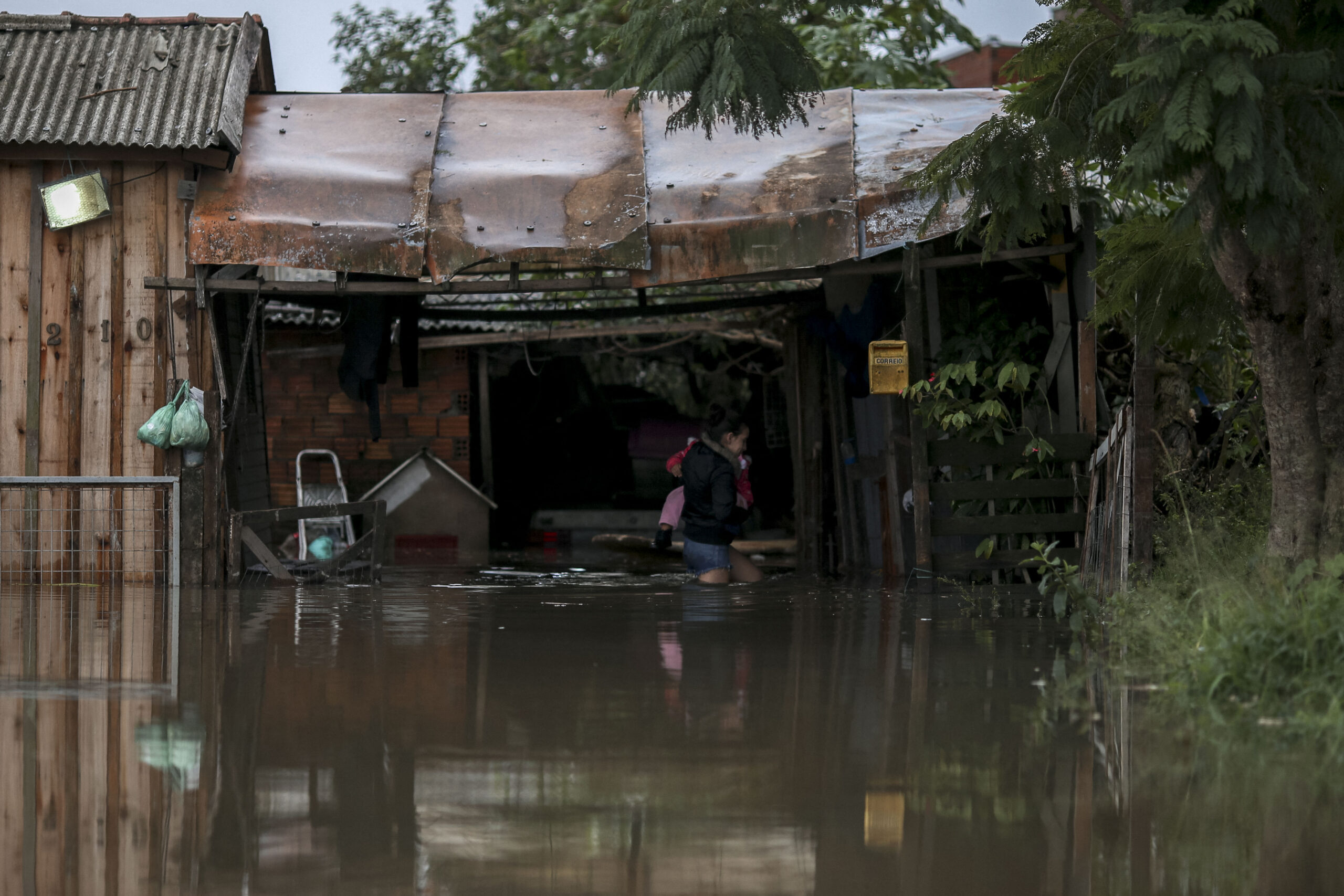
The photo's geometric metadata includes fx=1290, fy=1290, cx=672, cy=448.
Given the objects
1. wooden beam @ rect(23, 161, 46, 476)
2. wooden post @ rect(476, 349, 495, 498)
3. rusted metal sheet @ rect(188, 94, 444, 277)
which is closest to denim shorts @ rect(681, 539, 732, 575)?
rusted metal sheet @ rect(188, 94, 444, 277)

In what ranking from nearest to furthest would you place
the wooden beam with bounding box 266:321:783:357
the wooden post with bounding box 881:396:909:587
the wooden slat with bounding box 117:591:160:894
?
the wooden slat with bounding box 117:591:160:894 < the wooden post with bounding box 881:396:909:587 < the wooden beam with bounding box 266:321:783:357

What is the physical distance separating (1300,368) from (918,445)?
3408 millimetres

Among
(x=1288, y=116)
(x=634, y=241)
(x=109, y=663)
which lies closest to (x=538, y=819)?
(x=109, y=663)

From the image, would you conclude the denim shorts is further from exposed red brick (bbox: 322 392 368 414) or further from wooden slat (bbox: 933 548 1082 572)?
exposed red brick (bbox: 322 392 368 414)

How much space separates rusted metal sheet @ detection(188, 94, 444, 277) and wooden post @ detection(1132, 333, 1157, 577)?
16.5 ft

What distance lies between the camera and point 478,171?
989cm

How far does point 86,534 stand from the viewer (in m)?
9.88

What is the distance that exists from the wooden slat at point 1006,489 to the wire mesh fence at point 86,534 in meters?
5.79

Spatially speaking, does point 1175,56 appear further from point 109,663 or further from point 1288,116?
point 109,663

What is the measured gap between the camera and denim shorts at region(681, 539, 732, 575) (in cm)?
1063

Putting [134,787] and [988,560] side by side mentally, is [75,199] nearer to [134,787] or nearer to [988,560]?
[134,787]

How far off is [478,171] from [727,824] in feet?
23.4

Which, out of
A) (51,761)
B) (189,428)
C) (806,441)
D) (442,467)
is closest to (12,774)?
(51,761)

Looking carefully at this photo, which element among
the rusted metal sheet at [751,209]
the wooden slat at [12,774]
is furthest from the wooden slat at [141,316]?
the rusted metal sheet at [751,209]
